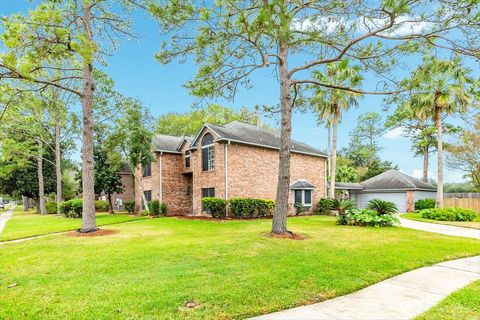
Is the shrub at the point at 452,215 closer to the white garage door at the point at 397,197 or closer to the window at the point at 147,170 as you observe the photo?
the white garage door at the point at 397,197

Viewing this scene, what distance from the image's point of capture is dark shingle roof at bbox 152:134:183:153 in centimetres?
2308

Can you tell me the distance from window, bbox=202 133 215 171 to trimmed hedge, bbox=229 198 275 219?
3.22 m

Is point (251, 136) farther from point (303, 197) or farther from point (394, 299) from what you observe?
point (394, 299)

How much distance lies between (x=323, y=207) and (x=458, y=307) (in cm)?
1955

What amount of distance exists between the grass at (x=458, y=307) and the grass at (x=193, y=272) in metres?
1.25

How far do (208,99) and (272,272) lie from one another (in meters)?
6.85

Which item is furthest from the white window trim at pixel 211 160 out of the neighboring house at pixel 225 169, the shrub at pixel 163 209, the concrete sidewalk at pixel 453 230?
the concrete sidewalk at pixel 453 230

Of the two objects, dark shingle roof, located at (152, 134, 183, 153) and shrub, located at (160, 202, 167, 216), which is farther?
dark shingle roof, located at (152, 134, 183, 153)

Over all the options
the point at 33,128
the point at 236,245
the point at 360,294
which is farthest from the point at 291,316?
the point at 33,128

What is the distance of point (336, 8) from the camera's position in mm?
8352

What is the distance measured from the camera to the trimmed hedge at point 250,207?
59.4 feet

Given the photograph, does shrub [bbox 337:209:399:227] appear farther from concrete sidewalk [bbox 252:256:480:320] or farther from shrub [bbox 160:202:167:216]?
shrub [bbox 160:202:167:216]

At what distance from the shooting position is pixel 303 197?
2278 cm

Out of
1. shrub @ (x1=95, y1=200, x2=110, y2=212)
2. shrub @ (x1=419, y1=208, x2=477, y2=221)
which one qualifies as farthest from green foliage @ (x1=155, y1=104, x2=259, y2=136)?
shrub @ (x1=419, y1=208, x2=477, y2=221)
